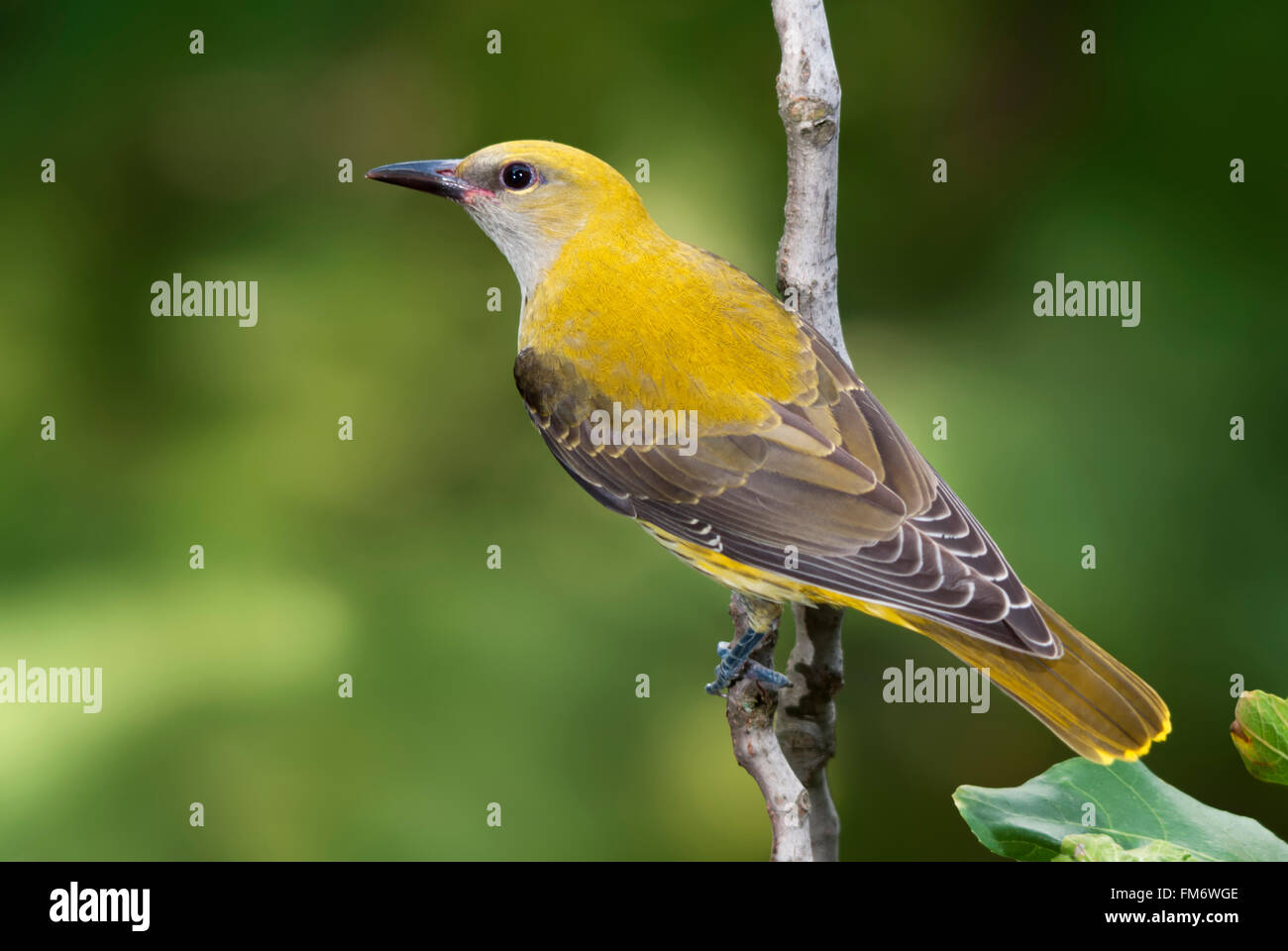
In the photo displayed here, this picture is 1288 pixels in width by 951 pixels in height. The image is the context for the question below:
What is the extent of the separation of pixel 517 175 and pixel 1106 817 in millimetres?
1780

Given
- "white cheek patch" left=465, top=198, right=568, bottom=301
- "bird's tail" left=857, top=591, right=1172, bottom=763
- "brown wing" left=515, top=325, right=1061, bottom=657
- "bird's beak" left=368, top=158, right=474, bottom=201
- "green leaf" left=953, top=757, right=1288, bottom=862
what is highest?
"bird's beak" left=368, top=158, right=474, bottom=201

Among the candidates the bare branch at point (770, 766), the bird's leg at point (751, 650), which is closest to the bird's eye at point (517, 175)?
the bird's leg at point (751, 650)

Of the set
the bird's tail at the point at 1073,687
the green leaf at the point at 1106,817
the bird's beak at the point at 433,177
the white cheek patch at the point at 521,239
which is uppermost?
the bird's beak at the point at 433,177

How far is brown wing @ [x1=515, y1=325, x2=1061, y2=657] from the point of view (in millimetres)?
2328

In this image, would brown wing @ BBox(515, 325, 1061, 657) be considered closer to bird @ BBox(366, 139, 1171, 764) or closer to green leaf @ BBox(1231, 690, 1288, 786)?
bird @ BBox(366, 139, 1171, 764)

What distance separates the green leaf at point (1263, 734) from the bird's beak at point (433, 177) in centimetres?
189

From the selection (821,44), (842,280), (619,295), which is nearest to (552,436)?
(619,295)

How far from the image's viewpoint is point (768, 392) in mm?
2596

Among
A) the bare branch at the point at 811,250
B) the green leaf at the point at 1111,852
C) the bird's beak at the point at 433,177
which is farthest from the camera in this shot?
the bird's beak at the point at 433,177

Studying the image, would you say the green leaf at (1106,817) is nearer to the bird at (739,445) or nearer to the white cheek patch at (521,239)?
the bird at (739,445)

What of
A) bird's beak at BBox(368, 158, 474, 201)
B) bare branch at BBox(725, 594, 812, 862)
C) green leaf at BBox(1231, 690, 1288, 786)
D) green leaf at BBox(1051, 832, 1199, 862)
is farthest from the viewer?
bird's beak at BBox(368, 158, 474, 201)

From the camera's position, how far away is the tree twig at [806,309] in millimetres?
2166

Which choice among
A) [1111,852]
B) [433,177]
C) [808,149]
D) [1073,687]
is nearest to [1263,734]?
[1111,852]

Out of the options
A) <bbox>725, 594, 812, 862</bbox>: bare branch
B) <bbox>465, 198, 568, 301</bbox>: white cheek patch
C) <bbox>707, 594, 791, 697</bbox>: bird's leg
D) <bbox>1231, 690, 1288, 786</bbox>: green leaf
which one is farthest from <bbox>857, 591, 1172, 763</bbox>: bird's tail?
<bbox>465, 198, 568, 301</bbox>: white cheek patch
